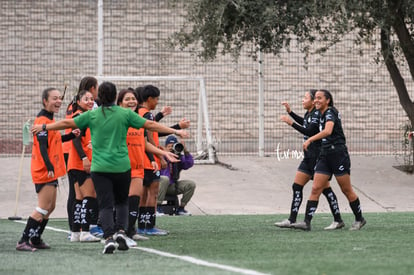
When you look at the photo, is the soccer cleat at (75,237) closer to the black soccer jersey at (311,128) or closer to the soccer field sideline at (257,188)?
the black soccer jersey at (311,128)

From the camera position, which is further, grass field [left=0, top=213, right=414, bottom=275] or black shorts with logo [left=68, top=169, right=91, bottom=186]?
black shorts with logo [left=68, top=169, right=91, bottom=186]

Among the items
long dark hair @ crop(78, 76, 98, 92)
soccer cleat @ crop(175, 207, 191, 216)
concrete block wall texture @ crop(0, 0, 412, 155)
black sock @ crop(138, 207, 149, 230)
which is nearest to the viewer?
long dark hair @ crop(78, 76, 98, 92)

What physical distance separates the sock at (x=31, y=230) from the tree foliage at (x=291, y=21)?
29.7ft

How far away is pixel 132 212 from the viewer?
1195cm

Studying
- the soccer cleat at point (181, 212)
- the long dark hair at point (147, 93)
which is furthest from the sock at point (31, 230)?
the soccer cleat at point (181, 212)

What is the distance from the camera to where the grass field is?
8.93 metres

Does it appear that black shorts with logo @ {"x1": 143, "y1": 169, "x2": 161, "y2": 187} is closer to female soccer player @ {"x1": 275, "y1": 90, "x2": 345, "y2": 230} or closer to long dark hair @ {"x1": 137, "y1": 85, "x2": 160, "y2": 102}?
long dark hair @ {"x1": 137, "y1": 85, "x2": 160, "y2": 102}

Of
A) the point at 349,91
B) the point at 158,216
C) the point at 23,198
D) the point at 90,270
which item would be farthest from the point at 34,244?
the point at 349,91

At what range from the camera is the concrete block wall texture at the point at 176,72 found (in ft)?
76.9

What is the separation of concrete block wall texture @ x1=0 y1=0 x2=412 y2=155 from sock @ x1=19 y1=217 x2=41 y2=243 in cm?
1241

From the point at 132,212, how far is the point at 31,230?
1373mm

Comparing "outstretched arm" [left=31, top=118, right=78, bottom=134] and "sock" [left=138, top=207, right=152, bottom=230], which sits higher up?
"outstretched arm" [left=31, top=118, right=78, bottom=134]

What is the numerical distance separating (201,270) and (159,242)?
2.96m

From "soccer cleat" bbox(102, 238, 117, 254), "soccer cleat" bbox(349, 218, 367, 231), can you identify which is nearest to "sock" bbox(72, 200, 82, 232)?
"soccer cleat" bbox(102, 238, 117, 254)
